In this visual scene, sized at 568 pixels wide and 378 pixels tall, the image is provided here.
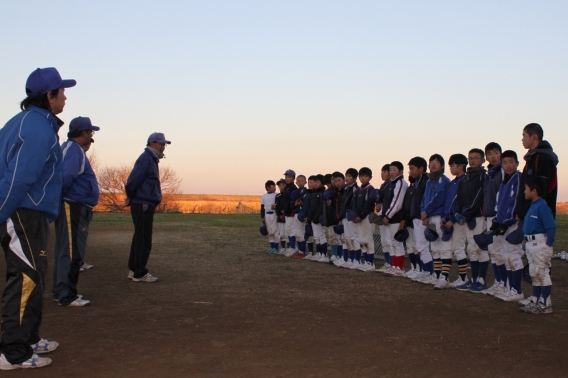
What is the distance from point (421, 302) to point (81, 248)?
14.3 ft

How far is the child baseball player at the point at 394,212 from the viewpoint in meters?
10.0

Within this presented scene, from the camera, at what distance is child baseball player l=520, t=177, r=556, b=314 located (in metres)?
6.59

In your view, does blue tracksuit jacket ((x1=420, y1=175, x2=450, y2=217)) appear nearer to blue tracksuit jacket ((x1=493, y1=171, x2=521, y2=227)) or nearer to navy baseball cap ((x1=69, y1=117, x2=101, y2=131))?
blue tracksuit jacket ((x1=493, y1=171, x2=521, y2=227))

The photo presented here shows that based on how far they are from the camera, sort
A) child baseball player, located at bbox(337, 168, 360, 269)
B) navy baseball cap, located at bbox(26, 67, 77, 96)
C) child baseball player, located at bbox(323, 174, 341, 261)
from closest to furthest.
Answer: navy baseball cap, located at bbox(26, 67, 77, 96) < child baseball player, located at bbox(337, 168, 360, 269) < child baseball player, located at bbox(323, 174, 341, 261)

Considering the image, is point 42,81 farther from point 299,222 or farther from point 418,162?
point 299,222

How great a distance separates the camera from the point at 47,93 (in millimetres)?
4613

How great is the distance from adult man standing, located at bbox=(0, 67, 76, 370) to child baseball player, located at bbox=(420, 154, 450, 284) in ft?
20.2

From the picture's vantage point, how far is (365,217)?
1094 cm

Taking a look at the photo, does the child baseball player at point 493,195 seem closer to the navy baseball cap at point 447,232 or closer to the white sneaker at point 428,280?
the navy baseball cap at point 447,232

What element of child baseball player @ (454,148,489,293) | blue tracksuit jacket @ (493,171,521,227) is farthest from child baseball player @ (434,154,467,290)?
blue tracksuit jacket @ (493,171,521,227)

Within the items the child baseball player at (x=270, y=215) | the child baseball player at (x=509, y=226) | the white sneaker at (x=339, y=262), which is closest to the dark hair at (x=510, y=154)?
the child baseball player at (x=509, y=226)

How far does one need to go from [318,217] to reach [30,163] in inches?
344

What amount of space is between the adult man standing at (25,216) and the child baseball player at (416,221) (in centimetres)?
631

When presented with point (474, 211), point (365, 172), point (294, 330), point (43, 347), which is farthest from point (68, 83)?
point (365, 172)
